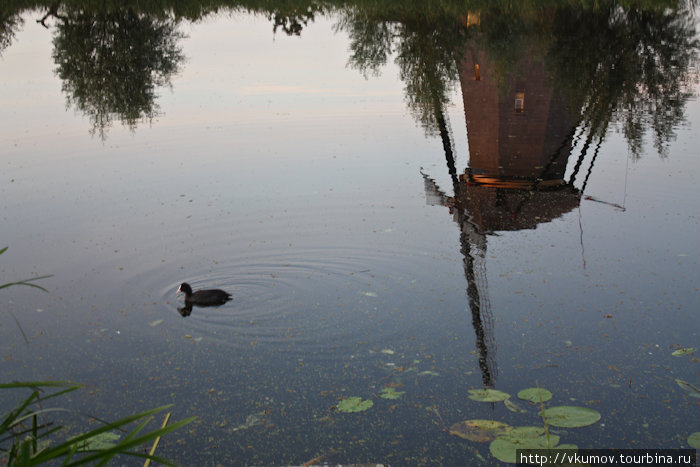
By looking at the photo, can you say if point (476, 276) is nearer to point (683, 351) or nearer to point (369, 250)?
point (369, 250)

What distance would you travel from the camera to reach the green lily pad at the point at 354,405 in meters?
4.79

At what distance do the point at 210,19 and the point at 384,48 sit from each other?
1677cm

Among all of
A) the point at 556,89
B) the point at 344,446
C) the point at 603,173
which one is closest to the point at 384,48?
the point at 556,89

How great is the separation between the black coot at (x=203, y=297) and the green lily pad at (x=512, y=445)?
3.11 meters

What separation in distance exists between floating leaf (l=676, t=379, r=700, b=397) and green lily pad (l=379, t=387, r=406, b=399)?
1851 mm

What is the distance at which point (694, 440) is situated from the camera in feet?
14.3

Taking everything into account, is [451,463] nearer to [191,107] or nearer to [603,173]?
[603,173]

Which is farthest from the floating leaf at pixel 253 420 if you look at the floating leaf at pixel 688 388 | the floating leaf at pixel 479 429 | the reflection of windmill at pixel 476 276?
the floating leaf at pixel 688 388

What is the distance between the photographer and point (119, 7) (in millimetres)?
25578

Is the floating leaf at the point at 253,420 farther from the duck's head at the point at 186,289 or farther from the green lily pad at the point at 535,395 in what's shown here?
the duck's head at the point at 186,289

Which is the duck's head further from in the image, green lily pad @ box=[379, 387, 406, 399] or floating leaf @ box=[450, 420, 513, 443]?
floating leaf @ box=[450, 420, 513, 443]

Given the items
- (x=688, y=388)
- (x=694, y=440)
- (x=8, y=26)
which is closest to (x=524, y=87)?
(x=688, y=388)

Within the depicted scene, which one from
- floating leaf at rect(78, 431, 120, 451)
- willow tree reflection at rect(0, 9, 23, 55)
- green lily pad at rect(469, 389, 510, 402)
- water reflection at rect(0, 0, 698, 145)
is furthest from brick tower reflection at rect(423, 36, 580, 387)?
willow tree reflection at rect(0, 9, 23, 55)

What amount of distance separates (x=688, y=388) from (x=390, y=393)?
6.46ft
